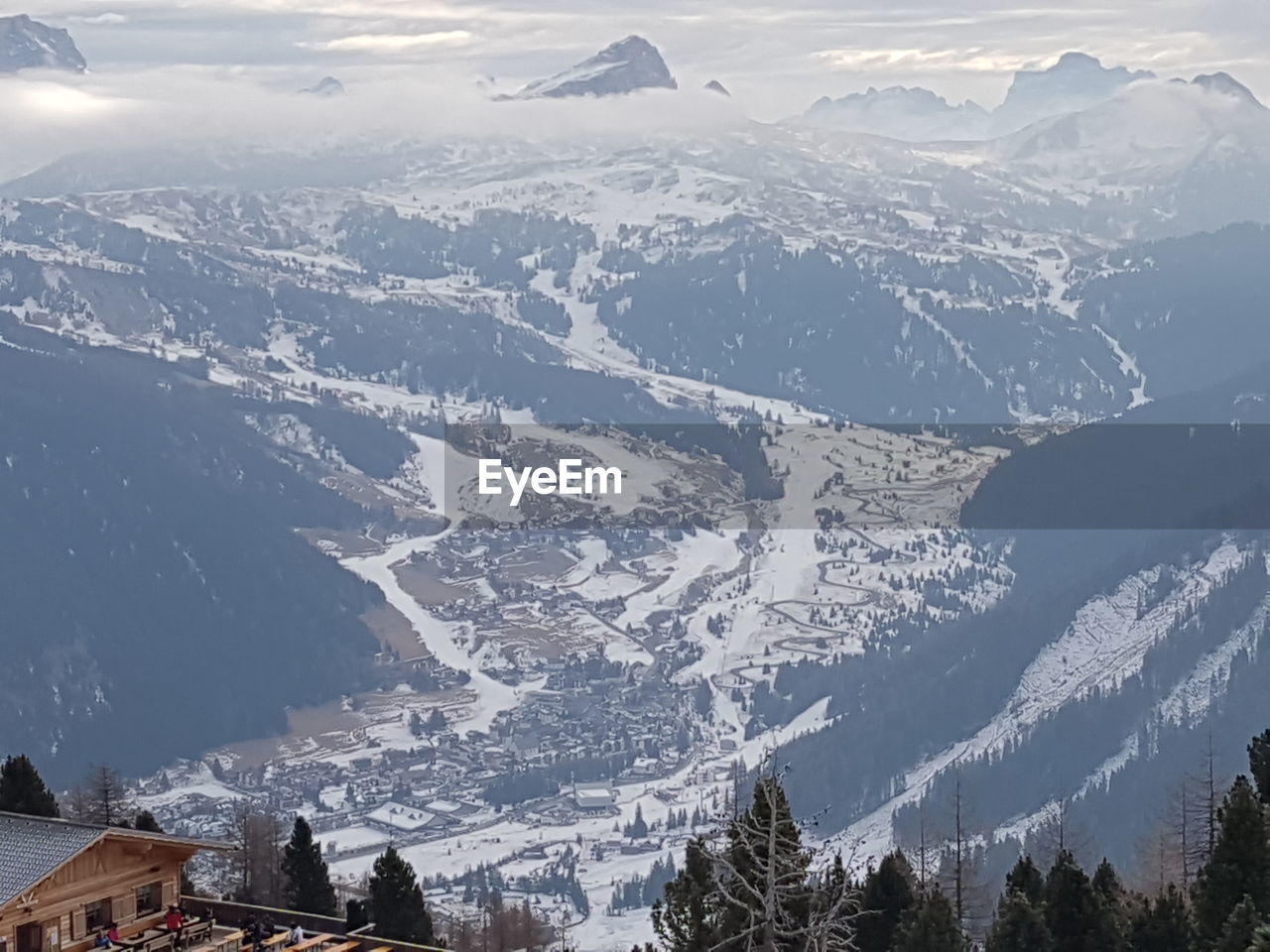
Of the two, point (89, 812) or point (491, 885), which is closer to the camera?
point (89, 812)

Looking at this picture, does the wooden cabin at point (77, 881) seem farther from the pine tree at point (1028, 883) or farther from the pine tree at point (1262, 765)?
the pine tree at point (1262, 765)

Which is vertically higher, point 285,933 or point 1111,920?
point 285,933

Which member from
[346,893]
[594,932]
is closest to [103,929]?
[346,893]

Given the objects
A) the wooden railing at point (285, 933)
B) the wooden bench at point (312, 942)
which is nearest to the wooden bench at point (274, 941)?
the wooden railing at point (285, 933)

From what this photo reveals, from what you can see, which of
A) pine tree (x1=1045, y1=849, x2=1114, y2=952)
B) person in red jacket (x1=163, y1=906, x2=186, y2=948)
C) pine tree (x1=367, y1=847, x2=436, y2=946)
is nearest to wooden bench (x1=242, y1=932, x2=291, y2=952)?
person in red jacket (x1=163, y1=906, x2=186, y2=948)

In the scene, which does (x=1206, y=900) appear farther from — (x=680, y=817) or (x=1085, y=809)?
(x=680, y=817)

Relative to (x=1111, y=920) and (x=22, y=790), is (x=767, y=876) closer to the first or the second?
(x=1111, y=920)

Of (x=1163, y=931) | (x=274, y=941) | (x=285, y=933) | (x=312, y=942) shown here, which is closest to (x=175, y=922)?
(x=274, y=941)

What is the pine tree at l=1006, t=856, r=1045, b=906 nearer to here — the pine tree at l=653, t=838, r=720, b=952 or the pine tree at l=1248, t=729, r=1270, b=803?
the pine tree at l=1248, t=729, r=1270, b=803
